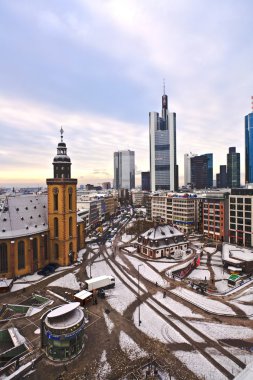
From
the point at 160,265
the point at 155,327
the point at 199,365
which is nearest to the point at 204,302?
the point at 155,327

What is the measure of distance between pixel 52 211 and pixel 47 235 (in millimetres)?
6896

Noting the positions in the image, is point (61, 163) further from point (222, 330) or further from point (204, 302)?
point (222, 330)

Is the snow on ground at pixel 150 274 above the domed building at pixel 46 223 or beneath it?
beneath

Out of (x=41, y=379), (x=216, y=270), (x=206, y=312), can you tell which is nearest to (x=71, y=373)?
(x=41, y=379)

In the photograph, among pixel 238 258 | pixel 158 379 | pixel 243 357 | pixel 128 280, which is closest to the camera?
pixel 158 379

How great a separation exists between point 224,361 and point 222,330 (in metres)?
7.27

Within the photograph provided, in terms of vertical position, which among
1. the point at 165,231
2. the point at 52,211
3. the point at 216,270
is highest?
the point at 52,211

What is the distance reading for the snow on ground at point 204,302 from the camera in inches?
1678

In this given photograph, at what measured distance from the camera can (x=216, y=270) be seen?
66562mm

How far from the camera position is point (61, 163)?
69.4 metres

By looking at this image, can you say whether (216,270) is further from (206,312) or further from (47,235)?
(47,235)

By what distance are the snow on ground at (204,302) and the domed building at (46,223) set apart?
33.8 meters

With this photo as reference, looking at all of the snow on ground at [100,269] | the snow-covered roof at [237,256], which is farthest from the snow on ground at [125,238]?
the snow-covered roof at [237,256]

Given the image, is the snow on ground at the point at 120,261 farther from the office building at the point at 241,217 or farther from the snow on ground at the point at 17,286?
the office building at the point at 241,217
